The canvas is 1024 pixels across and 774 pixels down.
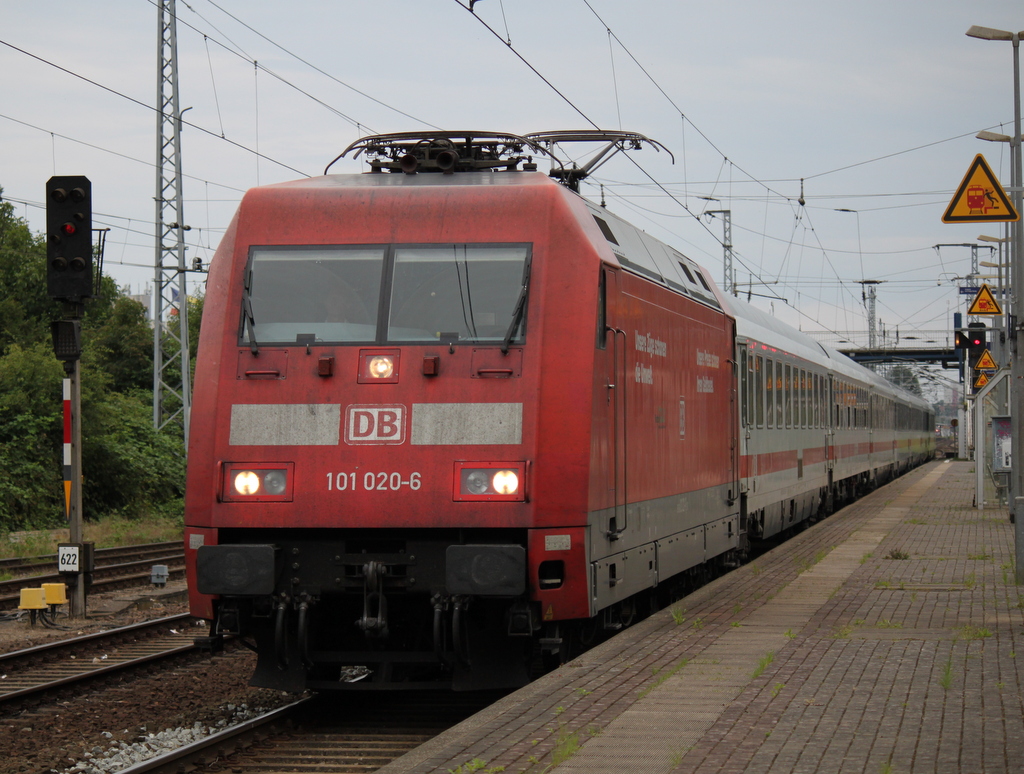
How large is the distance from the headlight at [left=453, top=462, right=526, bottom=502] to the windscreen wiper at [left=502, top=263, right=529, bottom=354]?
74 cm

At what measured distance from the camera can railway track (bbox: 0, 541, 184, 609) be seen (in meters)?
15.8

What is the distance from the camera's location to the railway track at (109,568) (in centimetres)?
1576

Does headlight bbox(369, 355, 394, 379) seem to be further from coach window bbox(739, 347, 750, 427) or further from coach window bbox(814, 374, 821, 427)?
coach window bbox(814, 374, 821, 427)

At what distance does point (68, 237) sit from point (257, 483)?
6355 millimetres

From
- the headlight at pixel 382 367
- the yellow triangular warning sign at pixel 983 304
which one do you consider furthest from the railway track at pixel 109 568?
the yellow triangular warning sign at pixel 983 304

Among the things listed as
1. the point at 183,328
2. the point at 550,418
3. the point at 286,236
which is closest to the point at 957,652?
the point at 550,418

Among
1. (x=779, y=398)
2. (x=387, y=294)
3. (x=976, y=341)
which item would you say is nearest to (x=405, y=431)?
(x=387, y=294)

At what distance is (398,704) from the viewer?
29.6 ft

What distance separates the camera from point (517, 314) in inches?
316

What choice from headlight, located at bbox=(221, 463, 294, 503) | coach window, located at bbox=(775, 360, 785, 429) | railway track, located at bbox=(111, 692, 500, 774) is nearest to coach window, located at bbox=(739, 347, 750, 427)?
coach window, located at bbox=(775, 360, 785, 429)

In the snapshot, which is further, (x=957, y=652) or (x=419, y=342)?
(x=957, y=652)

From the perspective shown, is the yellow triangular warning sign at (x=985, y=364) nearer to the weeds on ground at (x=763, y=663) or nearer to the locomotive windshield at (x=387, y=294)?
the weeds on ground at (x=763, y=663)

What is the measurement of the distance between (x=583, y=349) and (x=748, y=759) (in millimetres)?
3049

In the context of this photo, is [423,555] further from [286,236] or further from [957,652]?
[957,652]
